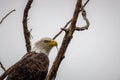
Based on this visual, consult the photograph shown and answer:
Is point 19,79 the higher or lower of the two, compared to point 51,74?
lower

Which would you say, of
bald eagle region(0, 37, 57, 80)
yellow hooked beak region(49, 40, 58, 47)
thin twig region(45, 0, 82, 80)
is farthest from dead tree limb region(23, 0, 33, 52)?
thin twig region(45, 0, 82, 80)

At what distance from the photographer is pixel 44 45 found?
5.40 m

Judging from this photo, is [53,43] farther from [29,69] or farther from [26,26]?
[29,69]

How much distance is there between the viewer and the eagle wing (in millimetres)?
4109

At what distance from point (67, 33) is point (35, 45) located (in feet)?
10.1

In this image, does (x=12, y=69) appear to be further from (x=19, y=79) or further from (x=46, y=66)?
(x=46, y=66)

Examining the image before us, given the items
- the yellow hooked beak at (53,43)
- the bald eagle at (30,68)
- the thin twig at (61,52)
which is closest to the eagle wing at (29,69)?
the bald eagle at (30,68)

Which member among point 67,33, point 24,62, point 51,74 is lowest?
point 24,62

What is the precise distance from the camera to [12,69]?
13.7 ft

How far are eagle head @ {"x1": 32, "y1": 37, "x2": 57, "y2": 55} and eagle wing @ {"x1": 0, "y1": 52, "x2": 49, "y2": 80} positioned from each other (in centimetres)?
79

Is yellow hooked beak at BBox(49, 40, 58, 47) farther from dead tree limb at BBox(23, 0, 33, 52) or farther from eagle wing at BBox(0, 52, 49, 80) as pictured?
dead tree limb at BBox(23, 0, 33, 52)

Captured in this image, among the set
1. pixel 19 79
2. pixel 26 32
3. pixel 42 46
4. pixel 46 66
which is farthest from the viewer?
pixel 42 46

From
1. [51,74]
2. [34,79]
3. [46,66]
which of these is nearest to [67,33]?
[51,74]

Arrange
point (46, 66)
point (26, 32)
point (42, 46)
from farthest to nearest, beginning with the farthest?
point (42, 46) < point (46, 66) < point (26, 32)
